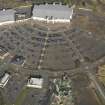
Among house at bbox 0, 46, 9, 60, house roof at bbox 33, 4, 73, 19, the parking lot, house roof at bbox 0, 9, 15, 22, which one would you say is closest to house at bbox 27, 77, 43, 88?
the parking lot

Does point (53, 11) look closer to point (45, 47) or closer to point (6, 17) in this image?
point (6, 17)

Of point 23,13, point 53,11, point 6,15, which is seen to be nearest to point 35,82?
point 6,15

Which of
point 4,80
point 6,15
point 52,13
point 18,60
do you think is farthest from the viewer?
point 52,13

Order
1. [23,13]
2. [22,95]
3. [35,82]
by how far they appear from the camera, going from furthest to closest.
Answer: [23,13] → [35,82] → [22,95]

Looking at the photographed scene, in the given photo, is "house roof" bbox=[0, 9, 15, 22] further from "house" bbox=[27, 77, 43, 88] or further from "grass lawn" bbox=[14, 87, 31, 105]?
"grass lawn" bbox=[14, 87, 31, 105]

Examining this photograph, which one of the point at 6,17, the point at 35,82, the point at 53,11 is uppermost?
the point at 53,11

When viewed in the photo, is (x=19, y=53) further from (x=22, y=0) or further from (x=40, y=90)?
(x=22, y=0)

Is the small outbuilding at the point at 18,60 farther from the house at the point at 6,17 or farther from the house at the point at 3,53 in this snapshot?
the house at the point at 6,17
